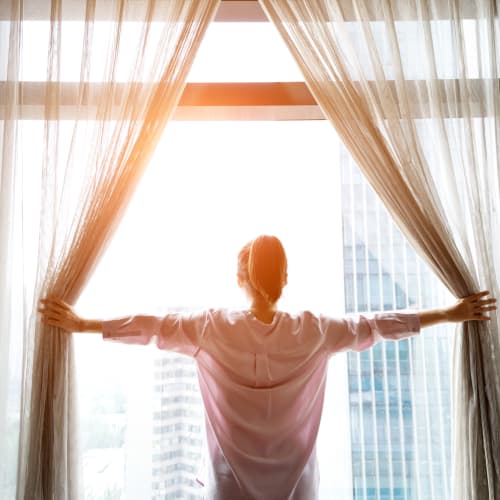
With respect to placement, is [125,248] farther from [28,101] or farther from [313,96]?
[313,96]

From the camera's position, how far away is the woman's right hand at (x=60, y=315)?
1.49m

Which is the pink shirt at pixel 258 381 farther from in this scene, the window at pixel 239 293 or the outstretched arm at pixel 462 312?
the window at pixel 239 293

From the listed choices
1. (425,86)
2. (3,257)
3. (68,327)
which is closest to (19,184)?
(3,257)

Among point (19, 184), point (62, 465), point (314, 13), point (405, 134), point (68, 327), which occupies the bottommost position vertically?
point (62, 465)

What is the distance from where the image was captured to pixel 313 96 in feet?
5.56

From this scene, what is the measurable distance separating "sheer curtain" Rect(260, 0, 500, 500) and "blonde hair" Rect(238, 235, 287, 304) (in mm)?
468

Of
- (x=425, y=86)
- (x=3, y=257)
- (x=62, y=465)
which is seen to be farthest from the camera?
(x=425, y=86)

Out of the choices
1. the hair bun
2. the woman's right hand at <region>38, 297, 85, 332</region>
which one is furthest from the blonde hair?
the woman's right hand at <region>38, 297, 85, 332</region>

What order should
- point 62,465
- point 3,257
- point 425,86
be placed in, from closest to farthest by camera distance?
point 62,465 → point 3,257 → point 425,86

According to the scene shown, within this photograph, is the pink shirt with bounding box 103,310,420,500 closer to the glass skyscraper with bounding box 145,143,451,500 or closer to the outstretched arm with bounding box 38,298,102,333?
the outstretched arm with bounding box 38,298,102,333

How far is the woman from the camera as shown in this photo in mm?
1412

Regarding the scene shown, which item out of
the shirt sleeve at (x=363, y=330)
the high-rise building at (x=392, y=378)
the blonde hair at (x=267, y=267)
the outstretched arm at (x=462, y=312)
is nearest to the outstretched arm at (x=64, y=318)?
the blonde hair at (x=267, y=267)

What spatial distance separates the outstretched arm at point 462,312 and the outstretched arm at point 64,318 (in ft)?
3.59

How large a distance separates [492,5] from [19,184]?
192 cm
